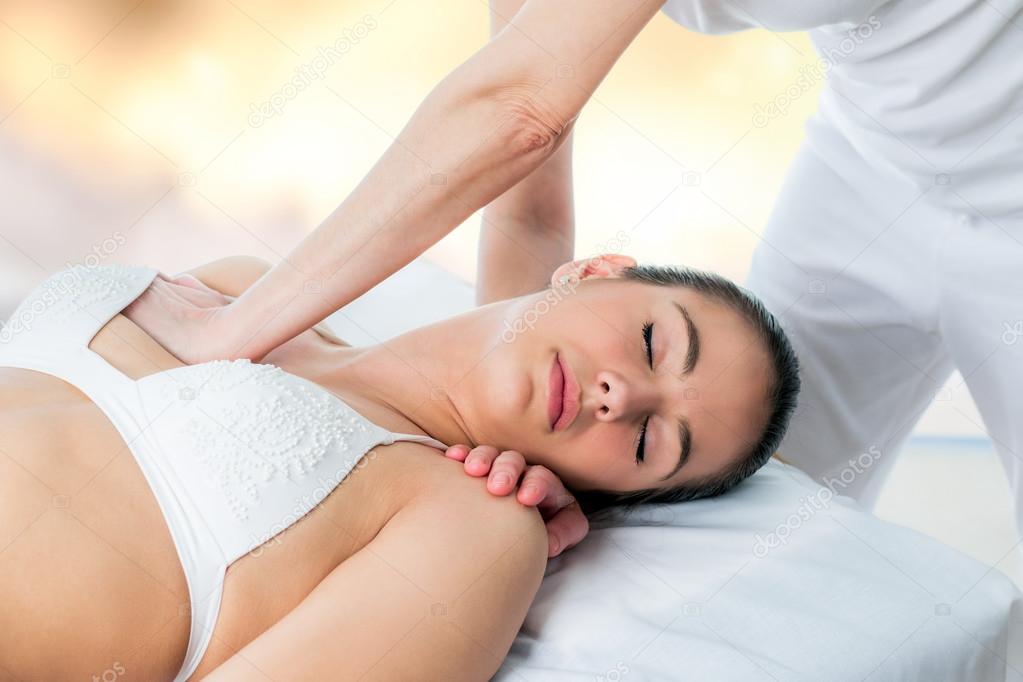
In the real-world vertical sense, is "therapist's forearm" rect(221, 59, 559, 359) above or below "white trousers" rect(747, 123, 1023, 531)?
above

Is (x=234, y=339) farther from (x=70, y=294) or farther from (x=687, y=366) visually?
(x=687, y=366)

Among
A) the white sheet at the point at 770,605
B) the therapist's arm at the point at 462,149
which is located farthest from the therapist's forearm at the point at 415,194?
the white sheet at the point at 770,605

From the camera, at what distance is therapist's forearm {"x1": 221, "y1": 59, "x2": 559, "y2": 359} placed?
1.07m

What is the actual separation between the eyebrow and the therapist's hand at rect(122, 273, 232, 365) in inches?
24.9

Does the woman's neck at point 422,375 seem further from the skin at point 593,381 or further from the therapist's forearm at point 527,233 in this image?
the therapist's forearm at point 527,233

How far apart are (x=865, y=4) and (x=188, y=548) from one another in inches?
39.6

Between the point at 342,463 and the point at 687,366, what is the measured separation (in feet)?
1.63

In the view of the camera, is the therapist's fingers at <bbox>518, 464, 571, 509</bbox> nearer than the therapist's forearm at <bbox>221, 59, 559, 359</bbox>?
No

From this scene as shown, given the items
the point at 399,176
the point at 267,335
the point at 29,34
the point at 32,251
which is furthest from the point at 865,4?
the point at 29,34

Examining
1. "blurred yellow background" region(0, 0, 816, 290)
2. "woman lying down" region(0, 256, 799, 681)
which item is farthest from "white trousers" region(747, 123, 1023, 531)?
"blurred yellow background" region(0, 0, 816, 290)

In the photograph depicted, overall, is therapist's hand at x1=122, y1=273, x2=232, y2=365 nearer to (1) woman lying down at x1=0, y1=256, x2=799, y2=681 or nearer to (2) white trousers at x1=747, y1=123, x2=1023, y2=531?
(1) woman lying down at x1=0, y1=256, x2=799, y2=681

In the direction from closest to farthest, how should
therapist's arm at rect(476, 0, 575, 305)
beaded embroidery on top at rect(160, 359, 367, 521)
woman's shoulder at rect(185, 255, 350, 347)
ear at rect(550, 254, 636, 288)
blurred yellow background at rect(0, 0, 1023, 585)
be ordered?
beaded embroidery on top at rect(160, 359, 367, 521)
ear at rect(550, 254, 636, 288)
woman's shoulder at rect(185, 255, 350, 347)
therapist's arm at rect(476, 0, 575, 305)
blurred yellow background at rect(0, 0, 1023, 585)

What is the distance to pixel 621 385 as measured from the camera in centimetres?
128

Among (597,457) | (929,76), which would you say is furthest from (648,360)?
(929,76)
